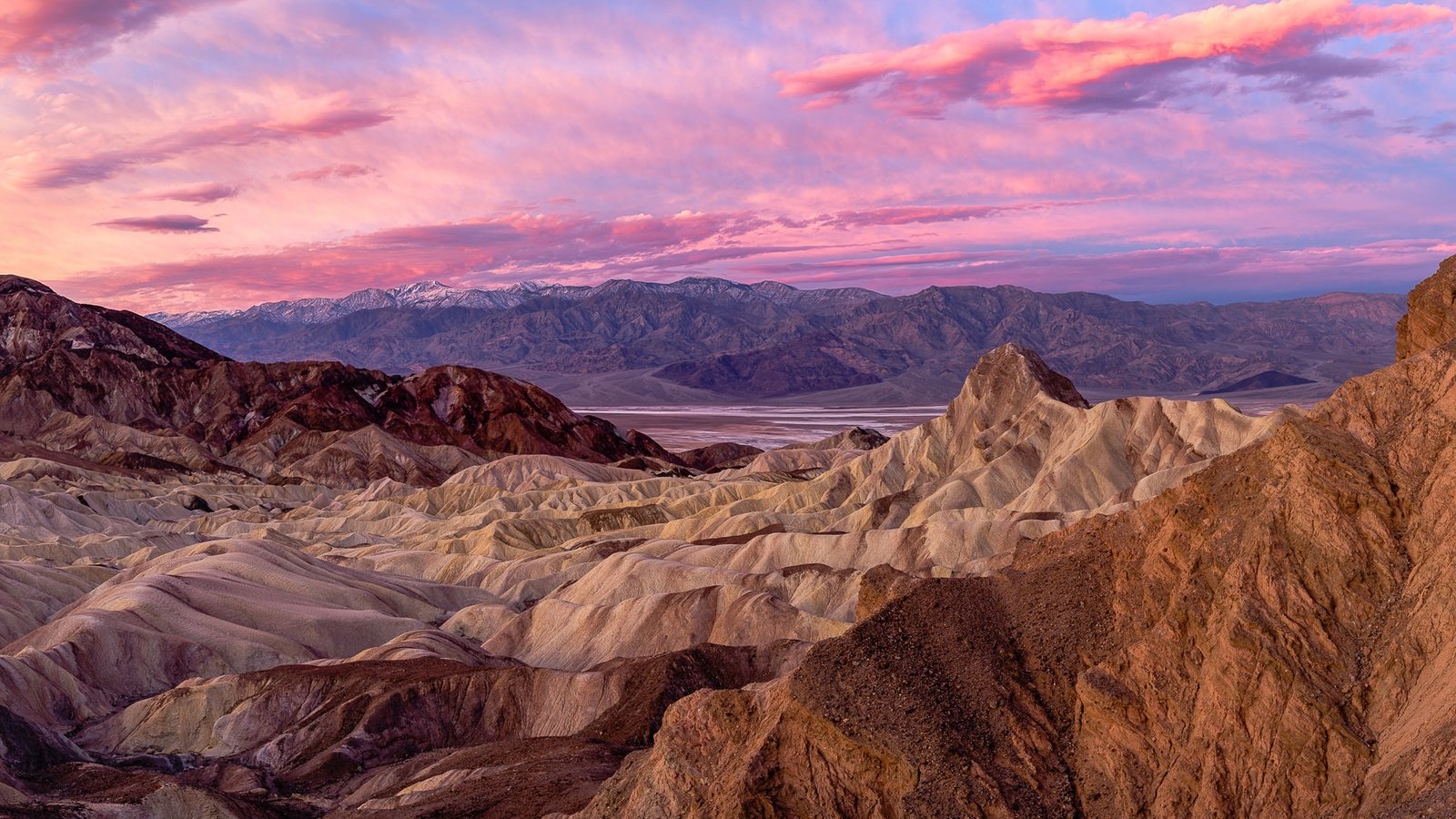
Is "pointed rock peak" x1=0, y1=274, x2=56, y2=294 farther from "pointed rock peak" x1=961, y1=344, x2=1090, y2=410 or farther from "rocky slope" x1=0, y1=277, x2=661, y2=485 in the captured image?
"pointed rock peak" x1=961, y1=344, x2=1090, y2=410

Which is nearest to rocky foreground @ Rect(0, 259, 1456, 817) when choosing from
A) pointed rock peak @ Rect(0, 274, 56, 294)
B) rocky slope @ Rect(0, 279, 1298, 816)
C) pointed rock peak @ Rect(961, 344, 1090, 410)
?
rocky slope @ Rect(0, 279, 1298, 816)

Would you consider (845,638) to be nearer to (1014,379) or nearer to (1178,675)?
(1178,675)

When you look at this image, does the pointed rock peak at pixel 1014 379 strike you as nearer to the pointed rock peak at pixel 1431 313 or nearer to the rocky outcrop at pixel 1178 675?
the pointed rock peak at pixel 1431 313

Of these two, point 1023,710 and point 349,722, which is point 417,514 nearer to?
point 349,722

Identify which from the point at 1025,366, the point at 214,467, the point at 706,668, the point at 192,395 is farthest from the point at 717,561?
the point at 192,395

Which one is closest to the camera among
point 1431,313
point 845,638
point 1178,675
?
point 1178,675

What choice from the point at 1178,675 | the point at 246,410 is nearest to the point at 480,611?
the point at 1178,675
